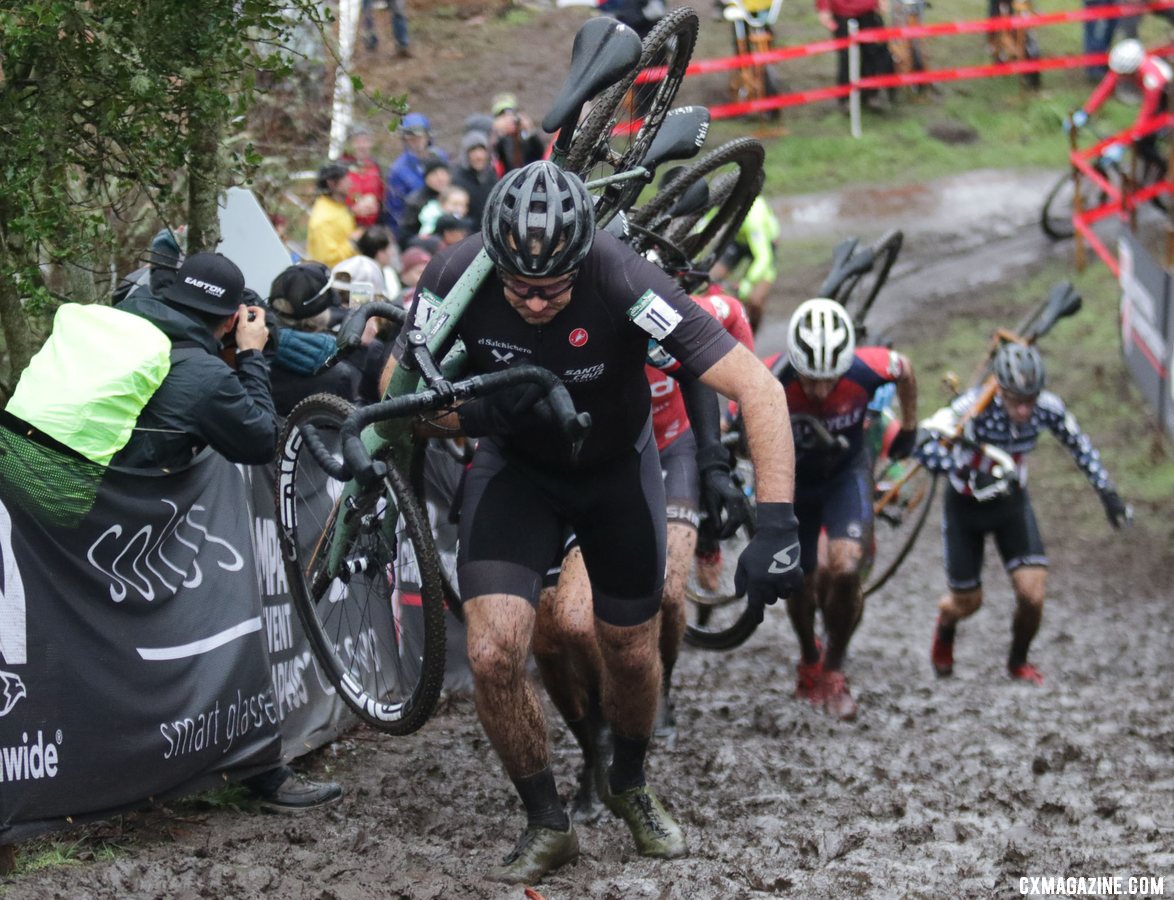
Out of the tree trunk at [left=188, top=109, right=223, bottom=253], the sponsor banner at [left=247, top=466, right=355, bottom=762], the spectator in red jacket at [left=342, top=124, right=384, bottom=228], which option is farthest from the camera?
the spectator in red jacket at [left=342, top=124, right=384, bottom=228]

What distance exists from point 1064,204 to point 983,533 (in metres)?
11.7

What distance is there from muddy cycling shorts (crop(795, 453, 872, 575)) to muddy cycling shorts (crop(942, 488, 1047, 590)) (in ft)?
3.82

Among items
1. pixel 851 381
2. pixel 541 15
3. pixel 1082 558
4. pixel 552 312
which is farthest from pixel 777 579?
pixel 541 15

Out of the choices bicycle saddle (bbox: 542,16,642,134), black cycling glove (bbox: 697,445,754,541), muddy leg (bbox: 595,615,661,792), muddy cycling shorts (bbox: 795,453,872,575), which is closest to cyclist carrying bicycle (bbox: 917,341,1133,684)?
muddy cycling shorts (bbox: 795,453,872,575)

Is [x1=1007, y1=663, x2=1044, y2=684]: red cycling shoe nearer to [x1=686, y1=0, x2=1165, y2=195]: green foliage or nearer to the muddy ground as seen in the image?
the muddy ground

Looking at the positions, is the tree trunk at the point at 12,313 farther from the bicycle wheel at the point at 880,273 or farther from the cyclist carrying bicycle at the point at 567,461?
the bicycle wheel at the point at 880,273

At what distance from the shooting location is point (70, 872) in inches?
207

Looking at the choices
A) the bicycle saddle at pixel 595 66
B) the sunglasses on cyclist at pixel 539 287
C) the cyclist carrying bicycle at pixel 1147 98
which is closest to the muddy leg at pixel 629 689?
the sunglasses on cyclist at pixel 539 287

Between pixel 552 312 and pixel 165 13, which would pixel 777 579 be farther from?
pixel 165 13

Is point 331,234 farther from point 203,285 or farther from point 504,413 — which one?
point 504,413

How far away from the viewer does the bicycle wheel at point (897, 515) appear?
10812mm

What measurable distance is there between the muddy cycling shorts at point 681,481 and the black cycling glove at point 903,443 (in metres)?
2.34

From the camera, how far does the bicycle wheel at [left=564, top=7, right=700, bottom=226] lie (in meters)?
6.29

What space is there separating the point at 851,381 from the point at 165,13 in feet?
14.2
